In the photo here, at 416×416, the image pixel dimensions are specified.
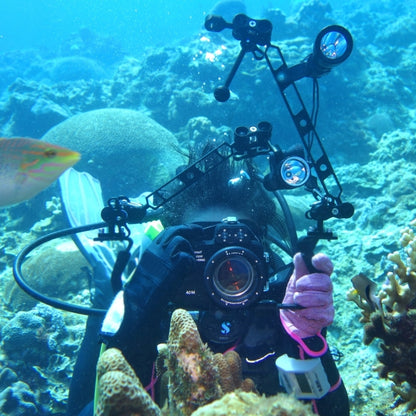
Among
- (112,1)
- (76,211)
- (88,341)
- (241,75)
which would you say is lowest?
(88,341)

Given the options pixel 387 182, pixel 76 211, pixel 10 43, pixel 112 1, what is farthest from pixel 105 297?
pixel 112 1

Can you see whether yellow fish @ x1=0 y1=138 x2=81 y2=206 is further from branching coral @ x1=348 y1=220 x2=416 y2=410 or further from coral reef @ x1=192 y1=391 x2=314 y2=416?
branching coral @ x1=348 y1=220 x2=416 y2=410

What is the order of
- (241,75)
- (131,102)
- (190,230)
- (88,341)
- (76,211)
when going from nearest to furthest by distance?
1. (190,230)
2. (88,341)
3. (76,211)
4. (241,75)
5. (131,102)

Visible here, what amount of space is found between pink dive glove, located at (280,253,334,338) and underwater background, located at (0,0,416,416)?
31.6 inches

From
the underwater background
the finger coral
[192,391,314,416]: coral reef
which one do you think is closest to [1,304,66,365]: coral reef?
the underwater background

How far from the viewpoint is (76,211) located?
444 cm

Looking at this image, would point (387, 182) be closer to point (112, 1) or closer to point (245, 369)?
point (245, 369)

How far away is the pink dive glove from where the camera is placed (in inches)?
61.6

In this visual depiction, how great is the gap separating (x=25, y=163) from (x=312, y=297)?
6.20 feet

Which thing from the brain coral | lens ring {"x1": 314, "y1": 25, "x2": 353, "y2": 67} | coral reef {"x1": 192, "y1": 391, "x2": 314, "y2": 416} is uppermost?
the brain coral

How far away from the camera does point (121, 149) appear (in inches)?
366

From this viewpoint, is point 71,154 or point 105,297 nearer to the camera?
point 71,154

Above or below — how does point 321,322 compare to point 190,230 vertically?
below

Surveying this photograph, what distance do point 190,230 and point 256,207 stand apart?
2.81 feet
